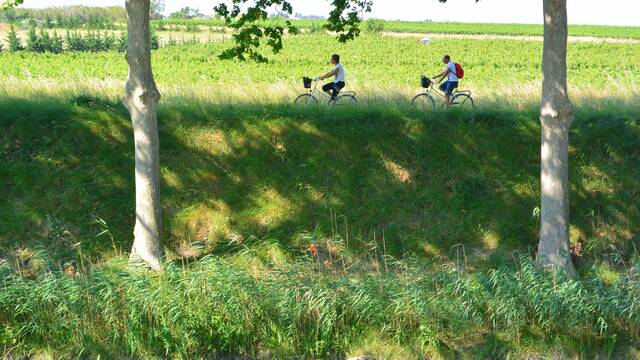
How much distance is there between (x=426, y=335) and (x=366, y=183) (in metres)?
4.59

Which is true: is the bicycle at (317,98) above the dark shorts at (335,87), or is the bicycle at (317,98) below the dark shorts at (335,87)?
below

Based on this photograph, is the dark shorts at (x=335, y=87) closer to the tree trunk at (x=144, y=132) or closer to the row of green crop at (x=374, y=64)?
the row of green crop at (x=374, y=64)

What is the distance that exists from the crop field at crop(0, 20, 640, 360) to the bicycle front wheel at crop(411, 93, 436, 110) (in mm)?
363

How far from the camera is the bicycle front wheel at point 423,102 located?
53.1 ft

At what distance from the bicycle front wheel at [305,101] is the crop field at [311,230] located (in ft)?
2.27

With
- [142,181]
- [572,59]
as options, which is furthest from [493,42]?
[142,181]

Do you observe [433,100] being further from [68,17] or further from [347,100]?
[68,17]

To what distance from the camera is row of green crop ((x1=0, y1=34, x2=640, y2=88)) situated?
26734 mm

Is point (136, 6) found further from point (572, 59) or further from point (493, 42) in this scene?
point (493, 42)

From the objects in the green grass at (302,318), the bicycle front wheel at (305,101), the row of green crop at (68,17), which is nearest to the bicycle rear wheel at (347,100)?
the bicycle front wheel at (305,101)

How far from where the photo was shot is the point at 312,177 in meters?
13.3

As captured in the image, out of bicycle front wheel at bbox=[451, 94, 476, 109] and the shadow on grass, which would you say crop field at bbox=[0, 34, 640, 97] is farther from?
the shadow on grass

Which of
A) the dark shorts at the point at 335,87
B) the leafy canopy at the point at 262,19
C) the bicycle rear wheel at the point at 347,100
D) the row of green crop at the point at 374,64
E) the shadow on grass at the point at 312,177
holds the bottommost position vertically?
the row of green crop at the point at 374,64

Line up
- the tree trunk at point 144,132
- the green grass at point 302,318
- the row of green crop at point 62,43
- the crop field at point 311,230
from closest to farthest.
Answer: the green grass at point 302,318 → the crop field at point 311,230 → the tree trunk at point 144,132 → the row of green crop at point 62,43
